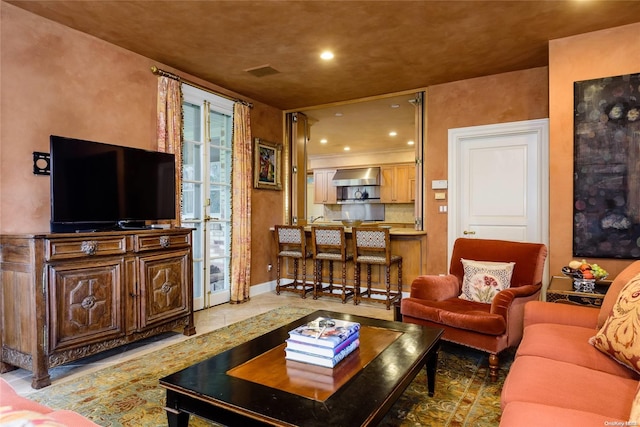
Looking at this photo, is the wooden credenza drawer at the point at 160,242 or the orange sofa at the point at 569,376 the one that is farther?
the wooden credenza drawer at the point at 160,242

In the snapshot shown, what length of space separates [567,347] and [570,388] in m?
0.43

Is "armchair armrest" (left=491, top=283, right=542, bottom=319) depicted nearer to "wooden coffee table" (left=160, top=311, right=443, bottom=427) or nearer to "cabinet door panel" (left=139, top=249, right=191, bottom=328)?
"wooden coffee table" (left=160, top=311, right=443, bottom=427)

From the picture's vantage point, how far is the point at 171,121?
153 inches

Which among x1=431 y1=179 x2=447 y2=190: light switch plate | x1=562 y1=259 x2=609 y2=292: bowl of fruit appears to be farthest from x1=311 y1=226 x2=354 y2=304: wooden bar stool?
Answer: x1=562 y1=259 x2=609 y2=292: bowl of fruit

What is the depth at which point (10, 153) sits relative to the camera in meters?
2.79

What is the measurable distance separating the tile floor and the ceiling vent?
2725 millimetres

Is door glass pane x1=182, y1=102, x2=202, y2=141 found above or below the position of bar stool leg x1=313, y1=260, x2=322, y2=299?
above

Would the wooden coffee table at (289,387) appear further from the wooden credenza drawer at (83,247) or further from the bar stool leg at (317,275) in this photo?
the bar stool leg at (317,275)

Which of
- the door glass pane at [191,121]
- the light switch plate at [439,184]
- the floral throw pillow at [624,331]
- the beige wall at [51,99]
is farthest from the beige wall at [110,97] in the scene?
the floral throw pillow at [624,331]

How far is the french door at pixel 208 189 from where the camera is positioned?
432cm

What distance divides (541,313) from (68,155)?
3378mm

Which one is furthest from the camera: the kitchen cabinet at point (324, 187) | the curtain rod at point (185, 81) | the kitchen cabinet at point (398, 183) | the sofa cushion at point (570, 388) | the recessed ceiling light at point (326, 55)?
the kitchen cabinet at point (324, 187)

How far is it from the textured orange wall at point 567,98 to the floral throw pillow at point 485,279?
810 millimetres

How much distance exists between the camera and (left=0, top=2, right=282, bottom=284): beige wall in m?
2.79
